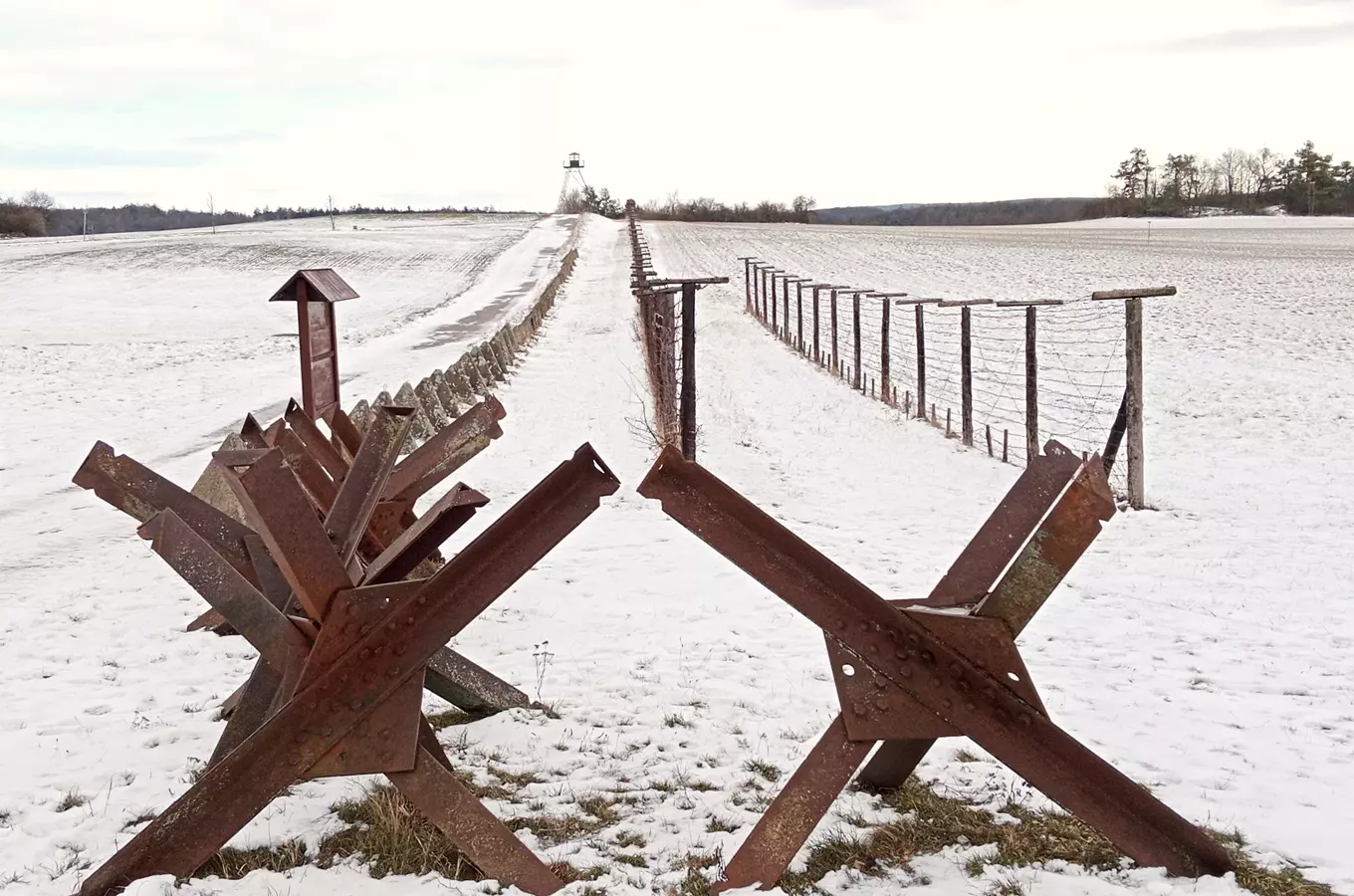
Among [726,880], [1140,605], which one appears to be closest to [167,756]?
[726,880]

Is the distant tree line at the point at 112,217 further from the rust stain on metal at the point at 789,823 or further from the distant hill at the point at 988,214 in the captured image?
the rust stain on metal at the point at 789,823

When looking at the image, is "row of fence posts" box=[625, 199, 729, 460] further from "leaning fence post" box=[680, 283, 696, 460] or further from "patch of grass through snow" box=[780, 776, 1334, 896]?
"patch of grass through snow" box=[780, 776, 1334, 896]

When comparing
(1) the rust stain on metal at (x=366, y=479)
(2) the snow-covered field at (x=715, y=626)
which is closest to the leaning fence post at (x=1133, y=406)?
(2) the snow-covered field at (x=715, y=626)

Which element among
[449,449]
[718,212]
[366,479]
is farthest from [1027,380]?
[718,212]

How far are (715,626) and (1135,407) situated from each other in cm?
561

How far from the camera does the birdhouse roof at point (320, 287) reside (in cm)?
864

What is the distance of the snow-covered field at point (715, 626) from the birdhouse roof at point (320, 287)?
81.7 inches

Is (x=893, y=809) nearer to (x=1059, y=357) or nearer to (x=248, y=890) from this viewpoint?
(x=248, y=890)

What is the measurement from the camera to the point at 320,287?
340 inches

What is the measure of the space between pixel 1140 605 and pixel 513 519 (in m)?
4.73

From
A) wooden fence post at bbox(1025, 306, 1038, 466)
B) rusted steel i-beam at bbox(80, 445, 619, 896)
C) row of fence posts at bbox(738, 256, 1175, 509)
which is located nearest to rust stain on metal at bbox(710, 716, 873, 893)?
rusted steel i-beam at bbox(80, 445, 619, 896)

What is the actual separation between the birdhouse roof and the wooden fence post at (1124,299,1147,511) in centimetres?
695

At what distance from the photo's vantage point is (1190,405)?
15578mm

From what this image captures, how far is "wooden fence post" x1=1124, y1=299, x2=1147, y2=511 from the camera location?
9375 millimetres
